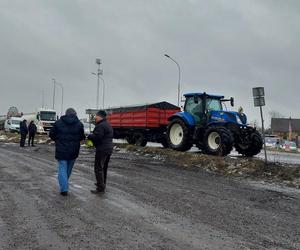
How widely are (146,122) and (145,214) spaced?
53.4ft

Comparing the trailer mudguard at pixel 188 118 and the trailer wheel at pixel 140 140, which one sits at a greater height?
the trailer mudguard at pixel 188 118

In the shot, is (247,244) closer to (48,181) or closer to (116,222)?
(116,222)

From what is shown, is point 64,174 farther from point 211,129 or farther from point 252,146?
point 252,146

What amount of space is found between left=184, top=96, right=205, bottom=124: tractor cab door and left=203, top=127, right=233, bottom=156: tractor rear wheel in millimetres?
1487

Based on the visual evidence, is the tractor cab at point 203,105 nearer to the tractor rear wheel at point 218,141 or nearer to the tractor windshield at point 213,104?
the tractor windshield at point 213,104

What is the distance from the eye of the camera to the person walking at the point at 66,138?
32.4 feet

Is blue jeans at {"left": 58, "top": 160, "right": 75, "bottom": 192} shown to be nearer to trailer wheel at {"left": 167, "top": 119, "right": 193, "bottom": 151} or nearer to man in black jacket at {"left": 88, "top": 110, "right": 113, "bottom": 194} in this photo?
man in black jacket at {"left": 88, "top": 110, "right": 113, "bottom": 194}

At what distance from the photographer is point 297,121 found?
11756cm

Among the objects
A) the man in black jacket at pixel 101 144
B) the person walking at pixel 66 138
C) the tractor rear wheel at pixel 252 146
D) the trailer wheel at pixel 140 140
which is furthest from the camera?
the trailer wheel at pixel 140 140

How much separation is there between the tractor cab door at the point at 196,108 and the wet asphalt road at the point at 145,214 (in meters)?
7.02

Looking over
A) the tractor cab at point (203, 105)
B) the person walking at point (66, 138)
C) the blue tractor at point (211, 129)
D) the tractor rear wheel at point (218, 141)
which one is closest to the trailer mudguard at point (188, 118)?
the blue tractor at point (211, 129)

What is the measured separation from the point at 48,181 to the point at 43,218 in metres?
4.32

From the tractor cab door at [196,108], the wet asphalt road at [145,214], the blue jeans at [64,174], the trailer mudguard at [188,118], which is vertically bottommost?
the wet asphalt road at [145,214]

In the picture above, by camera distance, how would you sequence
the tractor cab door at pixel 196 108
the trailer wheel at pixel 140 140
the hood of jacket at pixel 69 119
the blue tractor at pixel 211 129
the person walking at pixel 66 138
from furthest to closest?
the trailer wheel at pixel 140 140 → the tractor cab door at pixel 196 108 → the blue tractor at pixel 211 129 → the hood of jacket at pixel 69 119 → the person walking at pixel 66 138
